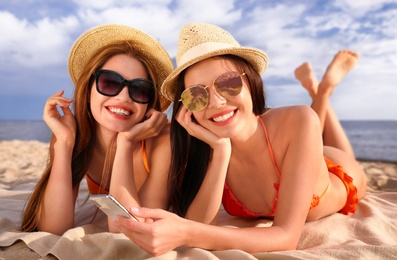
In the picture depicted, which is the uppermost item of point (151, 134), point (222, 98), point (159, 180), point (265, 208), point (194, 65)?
point (194, 65)

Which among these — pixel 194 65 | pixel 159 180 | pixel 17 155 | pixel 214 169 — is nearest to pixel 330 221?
pixel 214 169

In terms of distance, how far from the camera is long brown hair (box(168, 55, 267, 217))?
3.32m

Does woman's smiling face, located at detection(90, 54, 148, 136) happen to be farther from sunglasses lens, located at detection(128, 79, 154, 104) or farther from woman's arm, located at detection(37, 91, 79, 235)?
woman's arm, located at detection(37, 91, 79, 235)

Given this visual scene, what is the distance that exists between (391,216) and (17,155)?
8.68 m

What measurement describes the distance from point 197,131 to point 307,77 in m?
3.71

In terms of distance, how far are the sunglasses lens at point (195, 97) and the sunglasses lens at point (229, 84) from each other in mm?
108

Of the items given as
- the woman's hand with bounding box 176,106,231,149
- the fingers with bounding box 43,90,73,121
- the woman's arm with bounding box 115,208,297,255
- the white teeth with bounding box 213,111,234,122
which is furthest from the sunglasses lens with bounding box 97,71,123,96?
the woman's arm with bounding box 115,208,297,255

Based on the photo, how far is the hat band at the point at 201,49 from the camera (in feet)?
10.2

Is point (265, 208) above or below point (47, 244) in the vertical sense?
above

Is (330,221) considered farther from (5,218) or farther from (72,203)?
(5,218)

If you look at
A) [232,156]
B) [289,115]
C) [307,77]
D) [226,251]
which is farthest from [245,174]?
Result: [307,77]

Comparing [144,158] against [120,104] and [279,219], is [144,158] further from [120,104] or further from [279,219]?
[279,219]

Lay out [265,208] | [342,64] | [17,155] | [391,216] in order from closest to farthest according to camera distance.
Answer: [265,208], [391,216], [342,64], [17,155]

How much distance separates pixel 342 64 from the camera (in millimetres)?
6441
